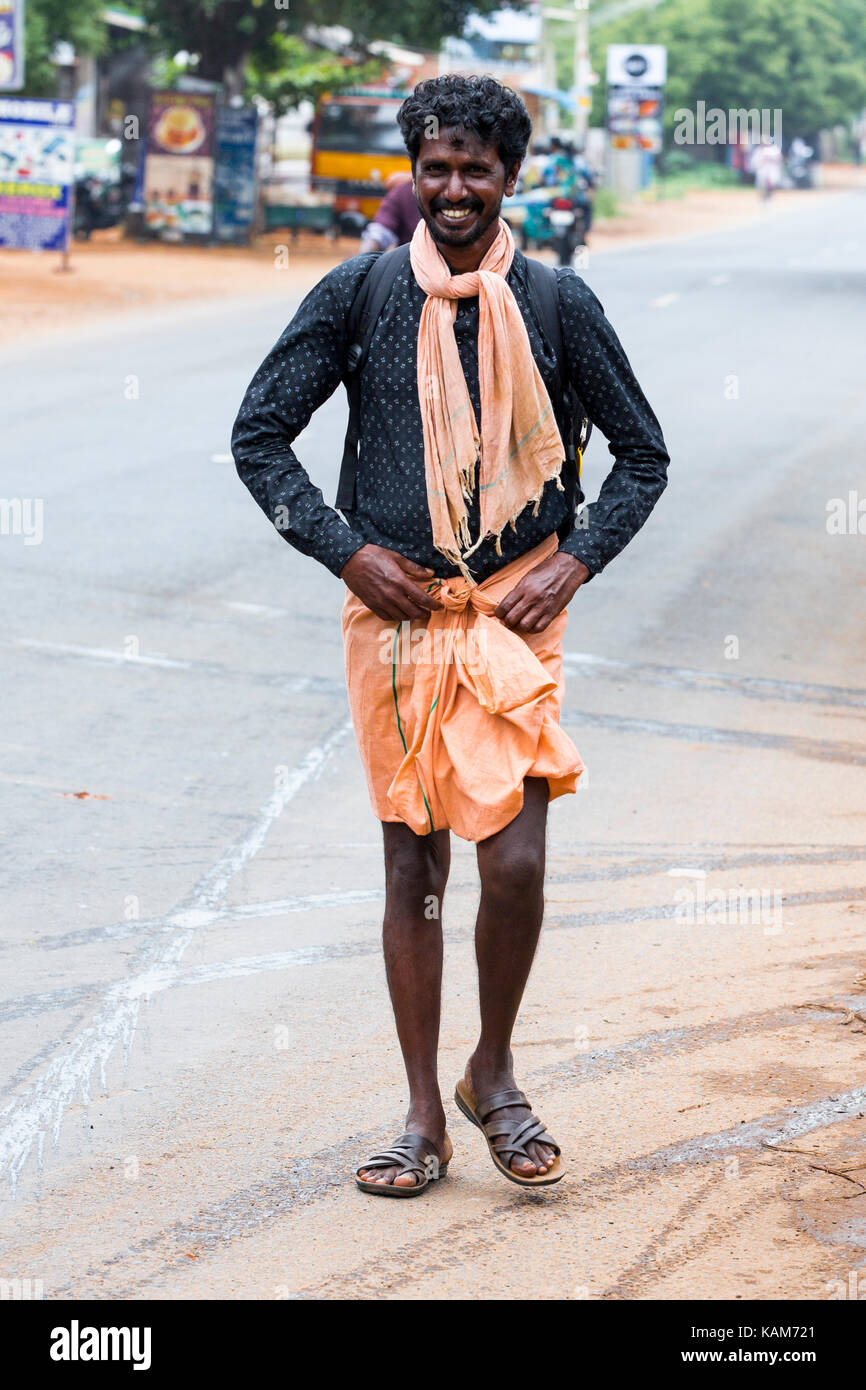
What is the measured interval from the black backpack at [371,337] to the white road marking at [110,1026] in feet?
4.36

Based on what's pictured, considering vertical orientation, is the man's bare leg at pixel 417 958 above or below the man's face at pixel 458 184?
below

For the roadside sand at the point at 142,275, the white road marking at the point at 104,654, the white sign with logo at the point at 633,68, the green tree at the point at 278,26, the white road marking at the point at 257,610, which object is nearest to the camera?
the white road marking at the point at 104,654

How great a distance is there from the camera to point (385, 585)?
11.0 feet

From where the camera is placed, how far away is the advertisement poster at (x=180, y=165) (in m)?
31.5

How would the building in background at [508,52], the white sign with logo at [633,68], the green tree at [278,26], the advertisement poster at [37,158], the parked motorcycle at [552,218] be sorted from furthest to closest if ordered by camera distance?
the building in background at [508,52] < the white sign with logo at [633,68] < the green tree at [278,26] < the parked motorcycle at [552,218] < the advertisement poster at [37,158]

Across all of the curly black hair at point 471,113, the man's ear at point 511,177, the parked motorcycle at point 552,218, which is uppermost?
the parked motorcycle at point 552,218

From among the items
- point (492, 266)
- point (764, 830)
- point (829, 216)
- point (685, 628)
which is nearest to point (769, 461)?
point (685, 628)

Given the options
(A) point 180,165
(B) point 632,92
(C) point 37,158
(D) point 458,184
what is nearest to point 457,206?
(D) point 458,184

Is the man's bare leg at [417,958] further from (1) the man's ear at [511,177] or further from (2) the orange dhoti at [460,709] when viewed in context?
(1) the man's ear at [511,177]

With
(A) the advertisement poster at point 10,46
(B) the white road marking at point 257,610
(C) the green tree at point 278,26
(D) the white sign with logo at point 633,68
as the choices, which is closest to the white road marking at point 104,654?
(B) the white road marking at point 257,610

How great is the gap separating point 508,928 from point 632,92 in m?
58.2

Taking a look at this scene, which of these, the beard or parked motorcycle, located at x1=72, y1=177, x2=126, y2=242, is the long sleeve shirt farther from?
parked motorcycle, located at x1=72, y1=177, x2=126, y2=242

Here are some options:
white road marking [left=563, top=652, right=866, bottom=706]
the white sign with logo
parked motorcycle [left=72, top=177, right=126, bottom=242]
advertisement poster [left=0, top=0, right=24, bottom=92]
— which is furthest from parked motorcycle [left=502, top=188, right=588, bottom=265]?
the white sign with logo

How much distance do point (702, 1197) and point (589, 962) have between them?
4.14 feet
